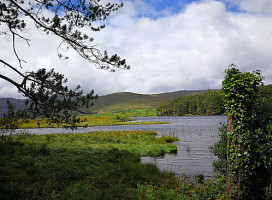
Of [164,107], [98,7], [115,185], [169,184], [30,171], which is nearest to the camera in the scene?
[98,7]

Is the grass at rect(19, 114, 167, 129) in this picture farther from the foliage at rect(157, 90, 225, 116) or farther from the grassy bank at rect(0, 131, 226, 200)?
the foliage at rect(157, 90, 225, 116)

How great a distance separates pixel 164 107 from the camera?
169m

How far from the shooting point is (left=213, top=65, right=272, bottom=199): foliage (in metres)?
6.23

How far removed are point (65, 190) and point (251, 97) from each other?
8.35 metres

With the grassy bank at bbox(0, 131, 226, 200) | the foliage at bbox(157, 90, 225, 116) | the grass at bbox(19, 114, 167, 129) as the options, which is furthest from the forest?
the grassy bank at bbox(0, 131, 226, 200)

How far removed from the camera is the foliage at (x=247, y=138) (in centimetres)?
623

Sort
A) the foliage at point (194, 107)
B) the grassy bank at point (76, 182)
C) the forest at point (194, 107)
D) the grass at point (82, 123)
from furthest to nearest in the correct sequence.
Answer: the foliage at point (194, 107), the forest at point (194, 107), the grass at point (82, 123), the grassy bank at point (76, 182)

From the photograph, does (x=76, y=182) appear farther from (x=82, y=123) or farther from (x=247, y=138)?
(x=82, y=123)

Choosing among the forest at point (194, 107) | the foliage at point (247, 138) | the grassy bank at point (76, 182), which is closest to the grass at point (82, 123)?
the grassy bank at point (76, 182)

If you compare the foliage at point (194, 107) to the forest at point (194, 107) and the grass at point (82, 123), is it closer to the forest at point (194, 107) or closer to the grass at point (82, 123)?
the forest at point (194, 107)

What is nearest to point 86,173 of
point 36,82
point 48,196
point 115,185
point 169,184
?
point 115,185

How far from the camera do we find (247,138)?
628 cm

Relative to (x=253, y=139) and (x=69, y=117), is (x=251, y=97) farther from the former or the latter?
(x=69, y=117)

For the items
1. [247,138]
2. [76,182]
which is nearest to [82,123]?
[76,182]
